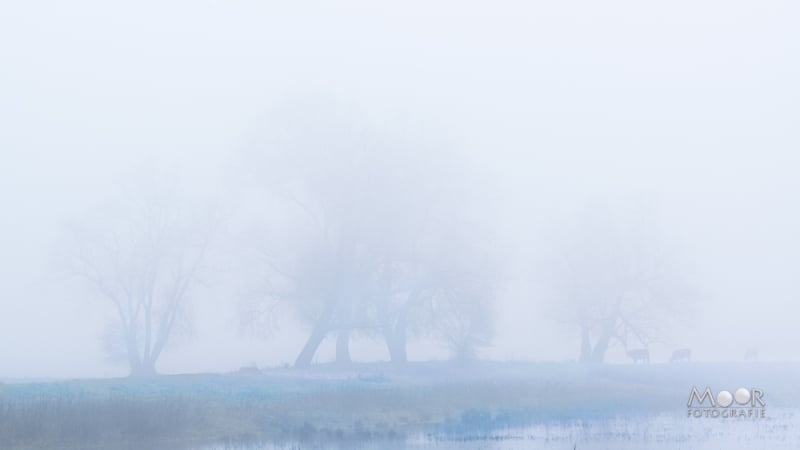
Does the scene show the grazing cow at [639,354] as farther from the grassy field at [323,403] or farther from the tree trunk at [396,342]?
the tree trunk at [396,342]

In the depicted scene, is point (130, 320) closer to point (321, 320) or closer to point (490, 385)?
point (321, 320)

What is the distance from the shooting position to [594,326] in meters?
63.9

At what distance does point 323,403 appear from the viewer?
34688 millimetres

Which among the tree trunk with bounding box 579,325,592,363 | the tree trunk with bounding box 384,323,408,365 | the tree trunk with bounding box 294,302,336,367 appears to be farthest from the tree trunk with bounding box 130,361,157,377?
the tree trunk with bounding box 579,325,592,363

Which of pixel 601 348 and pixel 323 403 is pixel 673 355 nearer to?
pixel 601 348

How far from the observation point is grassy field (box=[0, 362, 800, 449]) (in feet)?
91.9

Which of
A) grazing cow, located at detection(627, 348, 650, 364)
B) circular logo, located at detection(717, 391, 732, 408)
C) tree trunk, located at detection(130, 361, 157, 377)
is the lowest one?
circular logo, located at detection(717, 391, 732, 408)

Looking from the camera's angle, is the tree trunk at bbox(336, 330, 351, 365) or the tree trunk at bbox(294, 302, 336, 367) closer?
the tree trunk at bbox(294, 302, 336, 367)

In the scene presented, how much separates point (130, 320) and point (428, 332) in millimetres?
14755

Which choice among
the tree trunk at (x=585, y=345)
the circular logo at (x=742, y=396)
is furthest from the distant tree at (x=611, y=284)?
the circular logo at (x=742, y=396)

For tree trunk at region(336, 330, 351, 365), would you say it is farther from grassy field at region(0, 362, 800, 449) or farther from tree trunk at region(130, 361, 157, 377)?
tree trunk at region(130, 361, 157, 377)

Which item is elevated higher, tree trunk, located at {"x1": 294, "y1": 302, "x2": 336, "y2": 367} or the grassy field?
tree trunk, located at {"x1": 294, "y1": 302, "x2": 336, "y2": 367}

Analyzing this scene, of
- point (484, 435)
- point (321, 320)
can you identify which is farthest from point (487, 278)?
point (484, 435)

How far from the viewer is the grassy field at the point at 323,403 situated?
91.9 ft
